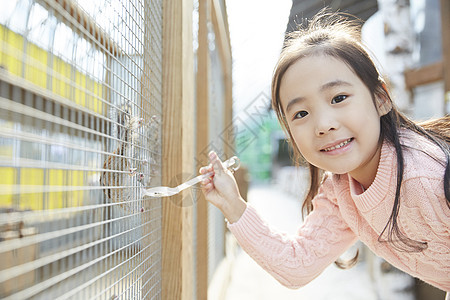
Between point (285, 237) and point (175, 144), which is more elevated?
point (175, 144)

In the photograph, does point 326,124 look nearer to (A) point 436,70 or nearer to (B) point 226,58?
(B) point 226,58

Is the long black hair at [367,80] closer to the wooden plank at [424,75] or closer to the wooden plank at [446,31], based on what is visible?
the wooden plank at [446,31]

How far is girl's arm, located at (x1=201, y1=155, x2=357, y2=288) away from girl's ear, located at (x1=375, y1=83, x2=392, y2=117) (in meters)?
0.25

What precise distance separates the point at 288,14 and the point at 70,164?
4.34 feet

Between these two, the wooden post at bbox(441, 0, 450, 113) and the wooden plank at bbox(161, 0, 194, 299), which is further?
the wooden post at bbox(441, 0, 450, 113)

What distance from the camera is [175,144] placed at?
0.62 m

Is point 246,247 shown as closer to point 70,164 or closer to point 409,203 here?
point 409,203

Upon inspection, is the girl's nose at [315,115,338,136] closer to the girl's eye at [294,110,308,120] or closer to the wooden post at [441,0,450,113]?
the girl's eye at [294,110,308,120]

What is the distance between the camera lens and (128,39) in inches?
18.4

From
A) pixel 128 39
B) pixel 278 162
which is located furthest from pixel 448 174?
pixel 278 162

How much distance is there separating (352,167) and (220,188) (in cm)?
26

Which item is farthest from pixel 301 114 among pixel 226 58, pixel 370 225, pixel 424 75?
pixel 424 75

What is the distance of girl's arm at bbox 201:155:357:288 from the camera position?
714mm

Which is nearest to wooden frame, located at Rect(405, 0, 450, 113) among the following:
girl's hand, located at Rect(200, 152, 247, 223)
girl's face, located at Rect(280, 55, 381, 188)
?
girl's face, located at Rect(280, 55, 381, 188)
